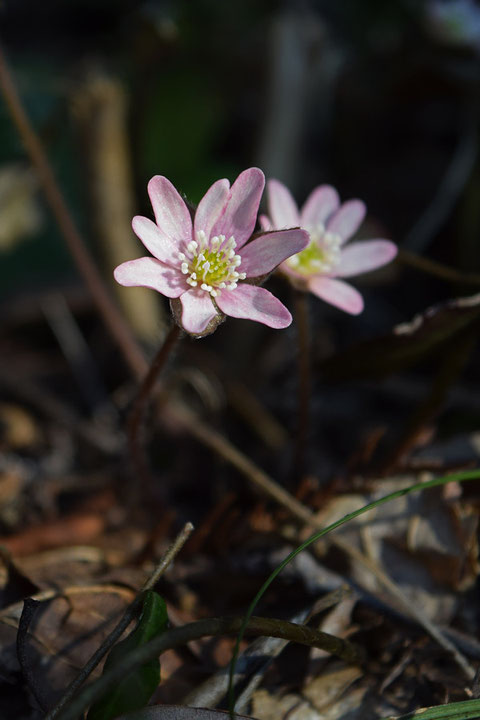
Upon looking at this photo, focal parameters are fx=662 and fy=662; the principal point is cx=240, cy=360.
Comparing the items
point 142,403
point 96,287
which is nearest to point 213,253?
point 142,403

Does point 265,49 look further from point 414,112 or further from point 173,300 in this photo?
point 173,300

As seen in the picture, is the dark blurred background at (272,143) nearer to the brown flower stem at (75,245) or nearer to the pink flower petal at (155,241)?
the brown flower stem at (75,245)

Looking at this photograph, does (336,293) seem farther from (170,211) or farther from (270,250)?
(170,211)

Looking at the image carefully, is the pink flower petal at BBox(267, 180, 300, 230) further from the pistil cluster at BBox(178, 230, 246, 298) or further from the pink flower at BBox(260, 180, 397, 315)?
the pistil cluster at BBox(178, 230, 246, 298)

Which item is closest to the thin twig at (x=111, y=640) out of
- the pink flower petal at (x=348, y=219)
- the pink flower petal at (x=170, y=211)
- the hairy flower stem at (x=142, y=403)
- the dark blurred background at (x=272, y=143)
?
the hairy flower stem at (x=142, y=403)

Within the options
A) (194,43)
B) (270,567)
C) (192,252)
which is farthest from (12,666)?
(194,43)
